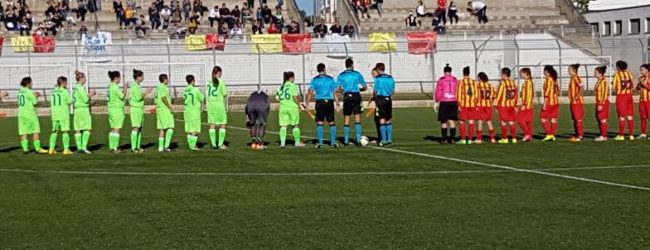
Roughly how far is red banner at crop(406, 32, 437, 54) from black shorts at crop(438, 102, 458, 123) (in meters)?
24.7

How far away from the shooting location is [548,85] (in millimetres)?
23609

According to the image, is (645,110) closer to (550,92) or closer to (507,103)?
(550,92)

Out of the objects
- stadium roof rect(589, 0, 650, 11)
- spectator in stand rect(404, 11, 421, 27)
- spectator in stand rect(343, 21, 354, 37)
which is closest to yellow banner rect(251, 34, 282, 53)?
spectator in stand rect(343, 21, 354, 37)

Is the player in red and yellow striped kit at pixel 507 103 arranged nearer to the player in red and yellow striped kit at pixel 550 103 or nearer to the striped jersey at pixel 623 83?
the player in red and yellow striped kit at pixel 550 103

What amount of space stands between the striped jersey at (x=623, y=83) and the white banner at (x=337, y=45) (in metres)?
22.8

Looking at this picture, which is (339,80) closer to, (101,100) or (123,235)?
(123,235)

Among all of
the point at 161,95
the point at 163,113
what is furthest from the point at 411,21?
the point at 161,95

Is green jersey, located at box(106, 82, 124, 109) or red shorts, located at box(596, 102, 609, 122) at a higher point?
green jersey, located at box(106, 82, 124, 109)

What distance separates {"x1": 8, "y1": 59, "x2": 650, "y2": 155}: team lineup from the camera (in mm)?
21875

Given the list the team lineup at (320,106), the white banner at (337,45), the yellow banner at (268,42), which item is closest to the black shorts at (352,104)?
the team lineup at (320,106)

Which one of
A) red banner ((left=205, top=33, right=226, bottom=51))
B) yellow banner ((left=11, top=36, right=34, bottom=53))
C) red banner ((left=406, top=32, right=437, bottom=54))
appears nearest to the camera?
yellow banner ((left=11, top=36, right=34, bottom=53))

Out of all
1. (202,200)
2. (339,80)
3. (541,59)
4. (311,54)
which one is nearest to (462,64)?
(541,59)

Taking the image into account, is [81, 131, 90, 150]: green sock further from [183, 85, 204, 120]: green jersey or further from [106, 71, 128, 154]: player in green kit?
[183, 85, 204, 120]: green jersey

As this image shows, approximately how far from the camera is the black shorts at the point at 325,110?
22.4 m
